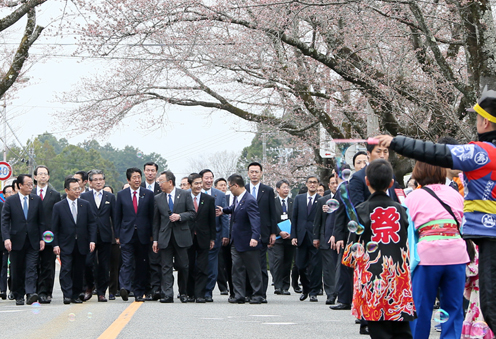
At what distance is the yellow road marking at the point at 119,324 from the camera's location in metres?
7.43

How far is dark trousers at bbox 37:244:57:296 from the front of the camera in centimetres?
1230

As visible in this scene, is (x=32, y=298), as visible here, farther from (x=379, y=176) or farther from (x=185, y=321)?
(x=379, y=176)

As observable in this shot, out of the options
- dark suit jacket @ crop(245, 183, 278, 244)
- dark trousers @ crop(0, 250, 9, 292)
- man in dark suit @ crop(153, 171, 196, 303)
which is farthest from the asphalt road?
dark trousers @ crop(0, 250, 9, 292)

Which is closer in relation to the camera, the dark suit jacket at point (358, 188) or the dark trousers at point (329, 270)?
the dark suit jacket at point (358, 188)

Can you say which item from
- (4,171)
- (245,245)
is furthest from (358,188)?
(4,171)

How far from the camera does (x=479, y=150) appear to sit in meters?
4.71

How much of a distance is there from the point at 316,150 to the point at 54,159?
67533 mm

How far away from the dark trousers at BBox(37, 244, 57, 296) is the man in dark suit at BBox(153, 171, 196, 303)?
1.88 meters

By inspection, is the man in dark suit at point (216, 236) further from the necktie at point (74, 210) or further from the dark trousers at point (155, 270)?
the necktie at point (74, 210)

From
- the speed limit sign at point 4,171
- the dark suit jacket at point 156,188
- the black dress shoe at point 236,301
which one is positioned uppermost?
the speed limit sign at point 4,171

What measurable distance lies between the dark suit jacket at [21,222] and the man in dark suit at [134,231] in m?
1.29

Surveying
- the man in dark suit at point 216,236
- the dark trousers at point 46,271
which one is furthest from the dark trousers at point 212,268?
the dark trousers at point 46,271

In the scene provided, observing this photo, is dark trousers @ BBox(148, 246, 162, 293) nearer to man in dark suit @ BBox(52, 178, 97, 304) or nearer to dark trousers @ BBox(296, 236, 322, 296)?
man in dark suit @ BBox(52, 178, 97, 304)

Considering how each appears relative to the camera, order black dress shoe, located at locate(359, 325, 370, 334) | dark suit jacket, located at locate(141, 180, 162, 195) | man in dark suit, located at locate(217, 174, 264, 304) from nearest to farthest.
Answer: black dress shoe, located at locate(359, 325, 370, 334) → man in dark suit, located at locate(217, 174, 264, 304) → dark suit jacket, located at locate(141, 180, 162, 195)
